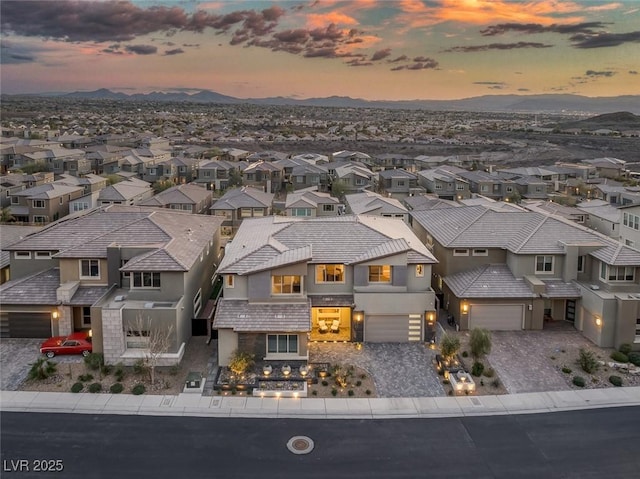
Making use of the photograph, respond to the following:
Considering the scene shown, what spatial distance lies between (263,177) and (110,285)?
53622 millimetres

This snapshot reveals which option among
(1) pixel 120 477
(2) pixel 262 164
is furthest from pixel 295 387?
(2) pixel 262 164

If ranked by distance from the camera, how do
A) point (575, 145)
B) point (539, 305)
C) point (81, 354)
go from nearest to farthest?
point (81, 354), point (539, 305), point (575, 145)

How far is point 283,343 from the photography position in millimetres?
27031

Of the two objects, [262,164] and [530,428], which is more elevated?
[262,164]

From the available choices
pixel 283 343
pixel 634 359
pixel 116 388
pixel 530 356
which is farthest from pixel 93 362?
pixel 634 359

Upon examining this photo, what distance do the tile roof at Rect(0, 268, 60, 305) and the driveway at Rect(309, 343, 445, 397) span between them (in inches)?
608

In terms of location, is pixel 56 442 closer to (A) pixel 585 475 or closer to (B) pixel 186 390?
(B) pixel 186 390

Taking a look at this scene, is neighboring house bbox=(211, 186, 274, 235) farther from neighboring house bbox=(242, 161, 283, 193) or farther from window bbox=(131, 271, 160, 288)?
window bbox=(131, 271, 160, 288)

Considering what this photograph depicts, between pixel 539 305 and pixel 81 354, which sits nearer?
pixel 81 354

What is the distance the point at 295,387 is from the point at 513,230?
19.8 m

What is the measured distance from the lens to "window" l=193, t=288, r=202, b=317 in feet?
102

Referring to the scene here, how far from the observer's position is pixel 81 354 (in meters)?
27.3

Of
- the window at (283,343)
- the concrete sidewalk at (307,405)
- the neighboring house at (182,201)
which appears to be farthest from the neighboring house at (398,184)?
the concrete sidewalk at (307,405)

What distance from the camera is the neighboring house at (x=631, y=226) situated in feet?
129
